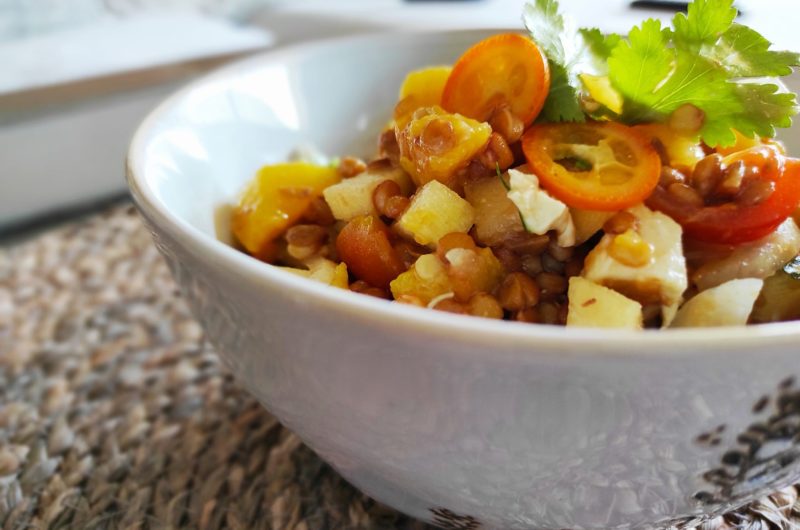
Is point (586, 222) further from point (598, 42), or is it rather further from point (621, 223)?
point (598, 42)

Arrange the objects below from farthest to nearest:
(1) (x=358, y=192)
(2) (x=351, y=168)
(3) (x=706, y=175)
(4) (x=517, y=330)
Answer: (2) (x=351, y=168) → (1) (x=358, y=192) → (3) (x=706, y=175) → (4) (x=517, y=330)

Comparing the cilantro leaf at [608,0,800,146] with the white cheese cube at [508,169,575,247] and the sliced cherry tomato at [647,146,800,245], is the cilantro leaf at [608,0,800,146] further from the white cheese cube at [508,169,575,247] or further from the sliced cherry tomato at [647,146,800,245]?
the white cheese cube at [508,169,575,247]

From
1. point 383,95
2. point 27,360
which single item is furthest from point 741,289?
point 27,360

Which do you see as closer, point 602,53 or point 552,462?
point 552,462

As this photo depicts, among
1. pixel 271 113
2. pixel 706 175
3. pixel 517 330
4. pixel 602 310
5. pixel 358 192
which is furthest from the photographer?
pixel 271 113

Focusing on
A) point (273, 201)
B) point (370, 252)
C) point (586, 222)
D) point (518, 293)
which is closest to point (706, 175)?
point (586, 222)

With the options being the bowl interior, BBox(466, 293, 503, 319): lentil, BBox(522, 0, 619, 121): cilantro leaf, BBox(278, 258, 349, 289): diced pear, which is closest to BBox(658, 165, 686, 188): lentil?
BBox(522, 0, 619, 121): cilantro leaf

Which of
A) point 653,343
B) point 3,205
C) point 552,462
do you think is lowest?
point 3,205

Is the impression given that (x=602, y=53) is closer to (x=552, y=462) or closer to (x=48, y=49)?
(x=552, y=462)
